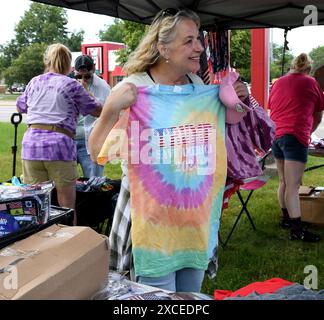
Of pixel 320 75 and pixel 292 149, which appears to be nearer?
pixel 292 149

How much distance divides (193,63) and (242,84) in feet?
0.92

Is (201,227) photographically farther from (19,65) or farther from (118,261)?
(19,65)

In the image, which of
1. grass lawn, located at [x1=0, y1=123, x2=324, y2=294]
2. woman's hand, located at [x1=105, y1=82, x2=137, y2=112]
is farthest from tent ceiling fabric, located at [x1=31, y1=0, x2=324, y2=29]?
grass lawn, located at [x1=0, y1=123, x2=324, y2=294]

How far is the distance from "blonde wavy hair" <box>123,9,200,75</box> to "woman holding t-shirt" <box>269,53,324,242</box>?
238 centimetres

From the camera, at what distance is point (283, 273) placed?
11.2ft

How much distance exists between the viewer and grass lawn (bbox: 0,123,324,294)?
10.9 ft

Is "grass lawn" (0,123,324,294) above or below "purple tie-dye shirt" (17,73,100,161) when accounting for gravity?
below

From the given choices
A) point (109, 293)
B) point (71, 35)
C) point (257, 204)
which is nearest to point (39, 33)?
point (71, 35)

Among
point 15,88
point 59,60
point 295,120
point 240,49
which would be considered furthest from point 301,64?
point 15,88

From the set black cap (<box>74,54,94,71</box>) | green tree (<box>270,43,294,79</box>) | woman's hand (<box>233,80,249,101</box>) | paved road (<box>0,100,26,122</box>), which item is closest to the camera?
woman's hand (<box>233,80,249,101</box>)

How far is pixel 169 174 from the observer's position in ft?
5.84

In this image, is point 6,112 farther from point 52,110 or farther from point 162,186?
point 162,186

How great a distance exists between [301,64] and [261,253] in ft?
5.53

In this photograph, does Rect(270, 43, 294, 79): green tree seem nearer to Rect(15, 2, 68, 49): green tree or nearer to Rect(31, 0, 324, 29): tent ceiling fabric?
Rect(31, 0, 324, 29): tent ceiling fabric
